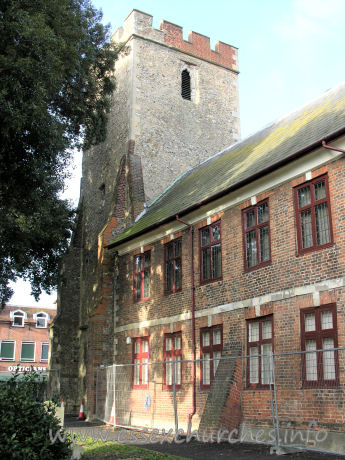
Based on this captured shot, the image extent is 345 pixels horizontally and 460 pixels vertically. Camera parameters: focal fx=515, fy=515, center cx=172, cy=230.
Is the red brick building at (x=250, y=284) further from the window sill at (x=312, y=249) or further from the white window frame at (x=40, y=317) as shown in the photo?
the white window frame at (x=40, y=317)

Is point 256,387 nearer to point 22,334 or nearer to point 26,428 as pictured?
point 26,428

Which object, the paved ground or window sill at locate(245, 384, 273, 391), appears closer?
the paved ground

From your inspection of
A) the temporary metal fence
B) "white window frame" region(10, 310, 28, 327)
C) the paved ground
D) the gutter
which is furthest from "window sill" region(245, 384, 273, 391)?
"white window frame" region(10, 310, 28, 327)

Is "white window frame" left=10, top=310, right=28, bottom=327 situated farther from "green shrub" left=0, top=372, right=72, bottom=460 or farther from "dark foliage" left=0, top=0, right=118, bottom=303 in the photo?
"green shrub" left=0, top=372, right=72, bottom=460

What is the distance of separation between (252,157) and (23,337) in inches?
1643

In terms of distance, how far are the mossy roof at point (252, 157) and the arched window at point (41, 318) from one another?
3510 centimetres

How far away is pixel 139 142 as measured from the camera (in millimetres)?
24469

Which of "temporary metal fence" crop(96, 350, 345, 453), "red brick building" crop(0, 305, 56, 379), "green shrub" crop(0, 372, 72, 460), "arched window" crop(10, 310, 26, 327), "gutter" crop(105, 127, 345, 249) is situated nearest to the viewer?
"green shrub" crop(0, 372, 72, 460)

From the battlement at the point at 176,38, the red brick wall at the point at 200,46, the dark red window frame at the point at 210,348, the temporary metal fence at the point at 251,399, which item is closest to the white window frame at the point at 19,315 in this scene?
the battlement at the point at 176,38

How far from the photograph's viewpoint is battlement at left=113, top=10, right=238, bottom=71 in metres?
26.4

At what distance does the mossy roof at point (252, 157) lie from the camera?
13797mm

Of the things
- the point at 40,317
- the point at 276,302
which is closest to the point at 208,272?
the point at 276,302

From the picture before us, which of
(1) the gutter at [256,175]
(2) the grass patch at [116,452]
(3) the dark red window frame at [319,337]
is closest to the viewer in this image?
(2) the grass patch at [116,452]

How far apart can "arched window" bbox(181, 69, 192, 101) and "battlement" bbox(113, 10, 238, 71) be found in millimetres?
1185
